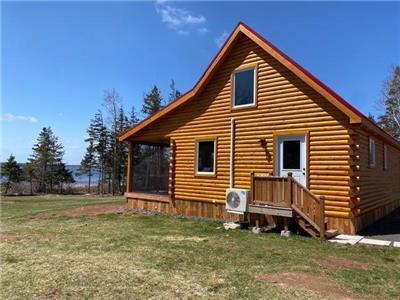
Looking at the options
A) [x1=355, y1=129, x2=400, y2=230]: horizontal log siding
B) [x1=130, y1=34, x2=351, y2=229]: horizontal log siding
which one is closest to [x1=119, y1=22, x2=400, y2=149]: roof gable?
[x1=130, y1=34, x2=351, y2=229]: horizontal log siding

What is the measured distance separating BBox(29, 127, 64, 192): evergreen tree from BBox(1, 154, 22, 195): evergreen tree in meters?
3.91

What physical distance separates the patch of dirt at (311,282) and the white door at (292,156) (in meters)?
4.59

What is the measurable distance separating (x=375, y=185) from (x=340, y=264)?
634 centimetres

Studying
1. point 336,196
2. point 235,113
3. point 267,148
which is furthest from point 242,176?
point 336,196

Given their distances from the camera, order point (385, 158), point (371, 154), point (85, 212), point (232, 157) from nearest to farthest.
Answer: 1. point (371, 154)
2. point (232, 157)
3. point (385, 158)
4. point (85, 212)

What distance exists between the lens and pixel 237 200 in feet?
32.3

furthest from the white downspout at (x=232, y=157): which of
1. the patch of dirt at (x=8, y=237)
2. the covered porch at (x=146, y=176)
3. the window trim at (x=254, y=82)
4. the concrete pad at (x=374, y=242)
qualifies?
the patch of dirt at (x=8, y=237)

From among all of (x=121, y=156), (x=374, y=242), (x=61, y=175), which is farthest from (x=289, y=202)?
(x=61, y=175)

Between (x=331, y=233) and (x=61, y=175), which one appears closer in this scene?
(x=331, y=233)

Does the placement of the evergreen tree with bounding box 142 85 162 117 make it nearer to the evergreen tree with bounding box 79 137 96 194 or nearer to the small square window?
the evergreen tree with bounding box 79 137 96 194

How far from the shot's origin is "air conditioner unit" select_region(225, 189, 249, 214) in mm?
9695

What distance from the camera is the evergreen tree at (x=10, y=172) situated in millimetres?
34062

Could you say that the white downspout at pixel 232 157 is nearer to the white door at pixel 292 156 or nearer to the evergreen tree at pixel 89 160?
the white door at pixel 292 156

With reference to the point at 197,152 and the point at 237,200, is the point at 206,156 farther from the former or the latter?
the point at 237,200
